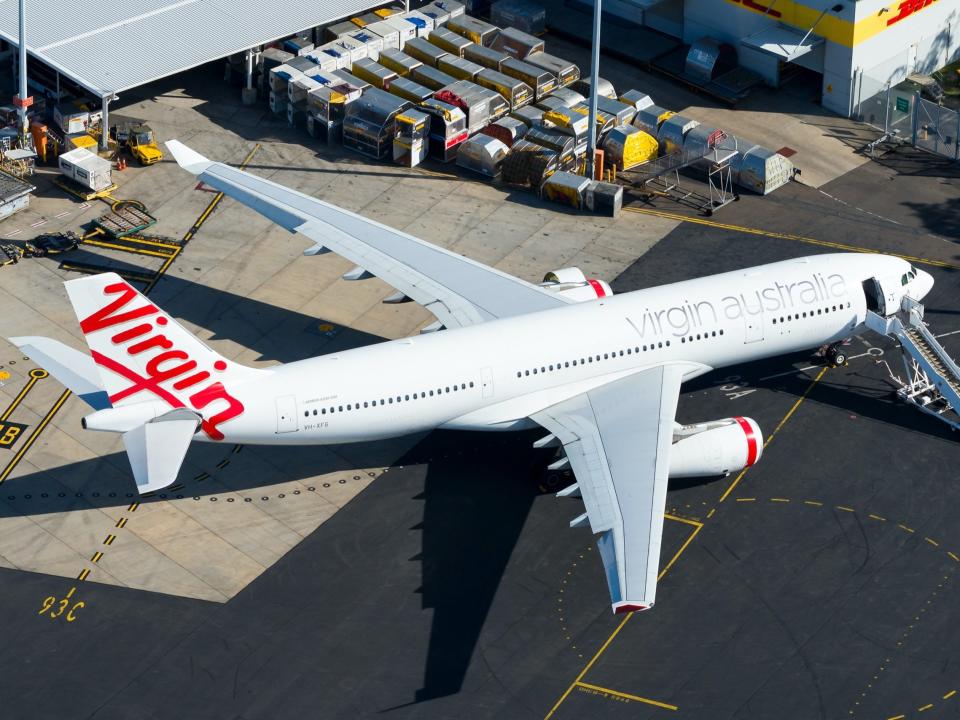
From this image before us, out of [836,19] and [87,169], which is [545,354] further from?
[836,19]

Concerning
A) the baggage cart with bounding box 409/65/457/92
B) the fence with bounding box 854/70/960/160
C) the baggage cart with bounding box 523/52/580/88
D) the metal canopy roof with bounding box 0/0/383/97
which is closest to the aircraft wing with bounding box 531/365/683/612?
the baggage cart with bounding box 409/65/457/92

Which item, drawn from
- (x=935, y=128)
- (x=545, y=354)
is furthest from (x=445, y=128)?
(x=935, y=128)

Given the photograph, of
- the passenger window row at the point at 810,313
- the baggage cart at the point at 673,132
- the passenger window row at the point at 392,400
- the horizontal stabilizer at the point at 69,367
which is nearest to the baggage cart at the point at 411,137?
the baggage cart at the point at 673,132

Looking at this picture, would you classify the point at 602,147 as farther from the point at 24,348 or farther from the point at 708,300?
the point at 24,348

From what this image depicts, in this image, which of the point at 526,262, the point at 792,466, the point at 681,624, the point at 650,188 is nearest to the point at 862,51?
the point at 650,188

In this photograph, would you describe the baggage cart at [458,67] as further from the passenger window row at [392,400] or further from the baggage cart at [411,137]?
the passenger window row at [392,400]

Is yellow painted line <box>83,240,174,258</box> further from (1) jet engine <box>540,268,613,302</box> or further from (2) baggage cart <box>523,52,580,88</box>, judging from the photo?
(2) baggage cart <box>523,52,580,88</box>
